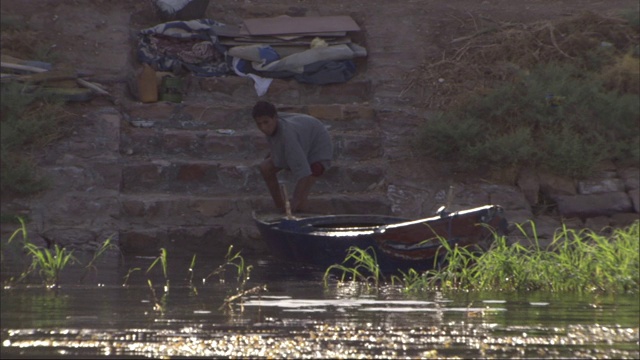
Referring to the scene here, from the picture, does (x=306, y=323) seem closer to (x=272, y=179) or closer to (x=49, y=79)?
(x=272, y=179)

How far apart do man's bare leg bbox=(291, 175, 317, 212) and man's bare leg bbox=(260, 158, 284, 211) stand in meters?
0.25

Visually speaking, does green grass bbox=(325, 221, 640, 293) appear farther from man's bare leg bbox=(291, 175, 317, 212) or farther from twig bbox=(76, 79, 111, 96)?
twig bbox=(76, 79, 111, 96)

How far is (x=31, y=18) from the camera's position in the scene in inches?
571

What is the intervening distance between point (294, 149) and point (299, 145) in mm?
75

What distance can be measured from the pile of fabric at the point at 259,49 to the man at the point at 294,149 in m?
2.50

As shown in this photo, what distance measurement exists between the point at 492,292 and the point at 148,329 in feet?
8.44

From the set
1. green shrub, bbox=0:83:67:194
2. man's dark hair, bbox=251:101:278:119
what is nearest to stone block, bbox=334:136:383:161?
man's dark hair, bbox=251:101:278:119

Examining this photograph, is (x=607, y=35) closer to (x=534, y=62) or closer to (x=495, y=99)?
(x=534, y=62)

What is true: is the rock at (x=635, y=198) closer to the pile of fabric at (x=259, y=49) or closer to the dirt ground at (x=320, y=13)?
the dirt ground at (x=320, y=13)

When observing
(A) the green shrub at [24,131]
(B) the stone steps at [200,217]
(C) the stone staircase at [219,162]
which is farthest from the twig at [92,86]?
(B) the stone steps at [200,217]

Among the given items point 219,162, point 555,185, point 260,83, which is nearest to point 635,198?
point 555,185

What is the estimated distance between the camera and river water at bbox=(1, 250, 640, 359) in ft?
16.6

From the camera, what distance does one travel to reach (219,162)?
12.4 meters

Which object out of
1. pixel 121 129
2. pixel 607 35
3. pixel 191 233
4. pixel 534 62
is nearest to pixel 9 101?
pixel 121 129
